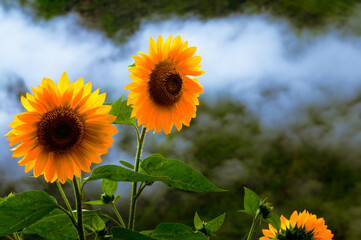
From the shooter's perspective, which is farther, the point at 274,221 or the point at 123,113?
the point at 274,221

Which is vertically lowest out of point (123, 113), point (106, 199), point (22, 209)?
point (22, 209)

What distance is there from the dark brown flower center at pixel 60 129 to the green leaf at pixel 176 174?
0.11 meters

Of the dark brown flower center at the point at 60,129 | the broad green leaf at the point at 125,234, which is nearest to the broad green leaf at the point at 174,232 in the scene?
the broad green leaf at the point at 125,234

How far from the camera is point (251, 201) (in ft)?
2.41

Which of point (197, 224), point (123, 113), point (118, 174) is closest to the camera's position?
point (118, 174)

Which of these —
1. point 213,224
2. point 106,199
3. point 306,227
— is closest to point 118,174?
point 106,199

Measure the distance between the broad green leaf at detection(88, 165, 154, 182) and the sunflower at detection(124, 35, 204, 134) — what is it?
0.12 meters

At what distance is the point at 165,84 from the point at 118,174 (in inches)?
8.6

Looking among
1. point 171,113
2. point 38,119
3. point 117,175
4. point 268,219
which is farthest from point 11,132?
Answer: point 268,219

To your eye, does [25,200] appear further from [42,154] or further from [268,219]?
[268,219]

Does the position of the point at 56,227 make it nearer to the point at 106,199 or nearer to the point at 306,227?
the point at 106,199

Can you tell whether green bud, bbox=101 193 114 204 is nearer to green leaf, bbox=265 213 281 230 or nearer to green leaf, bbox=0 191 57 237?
green leaf, bbox=0 191 57 237

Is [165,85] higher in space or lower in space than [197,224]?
higher

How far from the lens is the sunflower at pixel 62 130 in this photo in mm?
500
